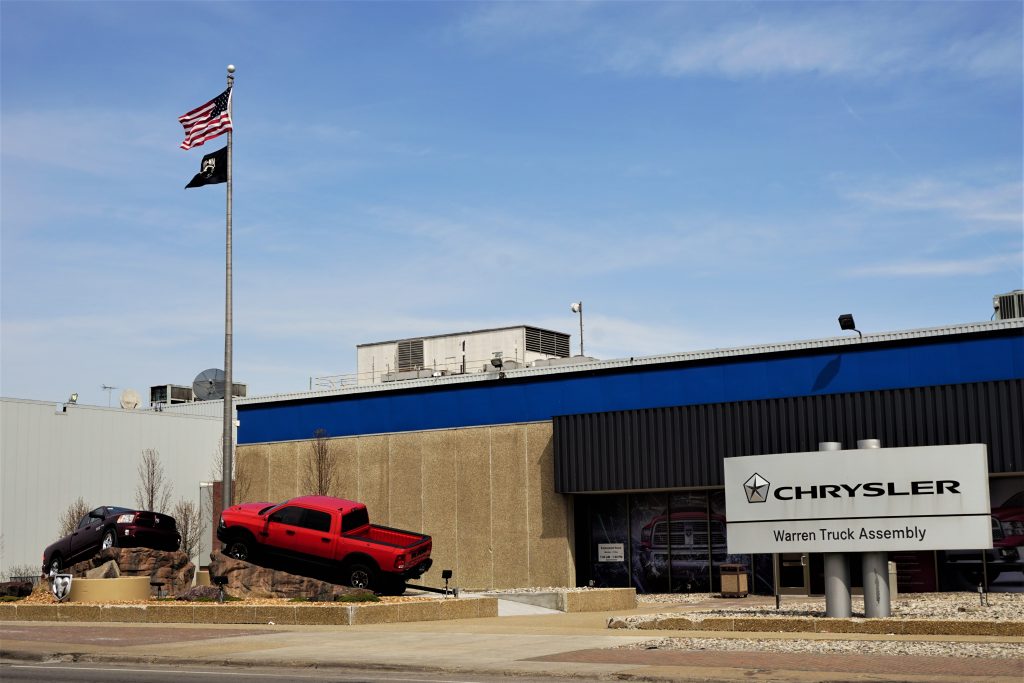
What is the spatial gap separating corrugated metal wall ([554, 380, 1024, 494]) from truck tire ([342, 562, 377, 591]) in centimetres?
1156

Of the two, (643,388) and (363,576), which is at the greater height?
(643,388)

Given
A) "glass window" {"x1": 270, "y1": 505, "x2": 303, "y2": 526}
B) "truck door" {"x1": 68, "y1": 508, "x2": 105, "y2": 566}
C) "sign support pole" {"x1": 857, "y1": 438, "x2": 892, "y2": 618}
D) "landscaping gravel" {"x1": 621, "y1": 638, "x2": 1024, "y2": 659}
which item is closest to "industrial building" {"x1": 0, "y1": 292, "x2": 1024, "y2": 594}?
"sign support pole" {"x1": 857, "y1": 438, "x2": 892, "y2": 618}

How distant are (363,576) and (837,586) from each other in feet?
40.4

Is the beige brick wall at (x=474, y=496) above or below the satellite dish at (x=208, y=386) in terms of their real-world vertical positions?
below

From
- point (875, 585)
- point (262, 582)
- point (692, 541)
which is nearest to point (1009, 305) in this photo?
point (692, 541)

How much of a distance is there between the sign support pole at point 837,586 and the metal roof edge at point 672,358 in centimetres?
1501

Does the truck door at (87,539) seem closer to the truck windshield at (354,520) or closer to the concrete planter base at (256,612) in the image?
the concrete planter base at (256,612)

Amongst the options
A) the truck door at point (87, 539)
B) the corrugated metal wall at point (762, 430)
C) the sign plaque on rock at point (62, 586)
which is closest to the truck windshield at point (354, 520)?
the sign plaque on rock at point (62, 586)

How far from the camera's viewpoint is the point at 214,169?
1468 inches

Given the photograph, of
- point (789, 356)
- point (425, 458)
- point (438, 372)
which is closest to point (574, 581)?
point (425, 458)

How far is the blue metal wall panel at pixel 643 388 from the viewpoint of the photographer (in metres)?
36.4

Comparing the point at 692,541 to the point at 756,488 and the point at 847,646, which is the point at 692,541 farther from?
the point at 847,646

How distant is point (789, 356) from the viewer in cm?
3881

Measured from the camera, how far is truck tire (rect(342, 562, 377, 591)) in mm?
30344
